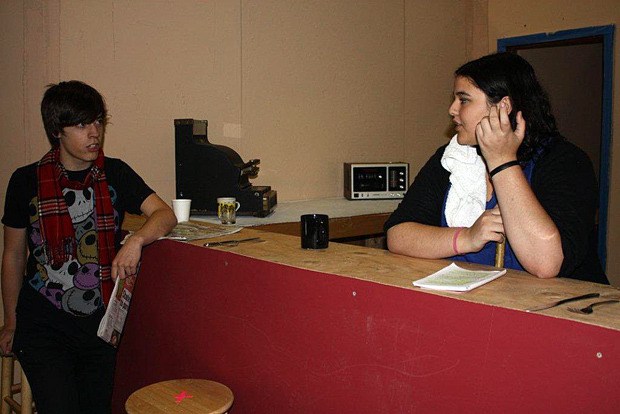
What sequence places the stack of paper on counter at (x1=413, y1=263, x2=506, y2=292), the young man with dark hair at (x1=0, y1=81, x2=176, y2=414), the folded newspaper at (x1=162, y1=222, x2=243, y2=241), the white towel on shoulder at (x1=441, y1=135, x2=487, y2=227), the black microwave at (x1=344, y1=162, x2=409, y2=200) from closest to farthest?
the stack of paper on counter at (x1=413, y1=263, x2=506, y2=292) < the white towel on shoulder at (x1=441, y1=135, x2=487, y2=227) < the young man with dark hair at (x1=0, y1=81, x2=176, y2=414) < the folded newspaper at (x1=162, y1=222, x2=243, y2=241) < the black microwave at (x1=344, y1=162, x2=409, y2=200)

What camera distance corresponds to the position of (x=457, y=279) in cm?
141

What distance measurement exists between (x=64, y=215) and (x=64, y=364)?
48 centimetres

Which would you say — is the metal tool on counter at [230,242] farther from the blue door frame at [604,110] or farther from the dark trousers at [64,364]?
the blue door frame at [604,110]

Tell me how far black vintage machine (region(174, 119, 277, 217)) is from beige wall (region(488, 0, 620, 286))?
107 inches

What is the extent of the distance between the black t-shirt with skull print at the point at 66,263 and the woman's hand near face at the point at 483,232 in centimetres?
121

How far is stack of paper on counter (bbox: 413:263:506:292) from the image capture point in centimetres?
133

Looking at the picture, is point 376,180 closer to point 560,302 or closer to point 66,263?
point 66,263

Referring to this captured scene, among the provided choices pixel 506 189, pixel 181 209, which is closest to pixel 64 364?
pixel 181 209

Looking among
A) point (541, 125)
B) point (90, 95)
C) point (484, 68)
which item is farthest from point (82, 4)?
point (541, 125)

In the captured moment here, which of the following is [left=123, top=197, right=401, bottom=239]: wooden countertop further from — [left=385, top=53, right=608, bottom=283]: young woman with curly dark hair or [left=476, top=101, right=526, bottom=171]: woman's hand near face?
[left=476, top=101, right=526, bottom=171]: woman's hand near face

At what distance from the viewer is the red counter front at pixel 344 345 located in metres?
1.10

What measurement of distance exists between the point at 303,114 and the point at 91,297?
7.11ft

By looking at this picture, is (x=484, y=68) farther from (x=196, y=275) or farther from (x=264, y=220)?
(x=264, y=220)

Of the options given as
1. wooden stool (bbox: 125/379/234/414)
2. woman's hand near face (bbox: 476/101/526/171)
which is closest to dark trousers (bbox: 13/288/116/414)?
wooden stool (bbox: 125/379/234/414)
